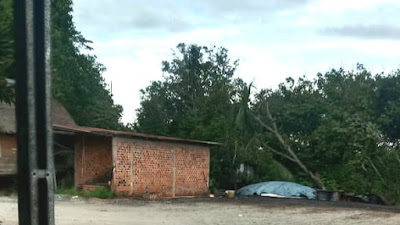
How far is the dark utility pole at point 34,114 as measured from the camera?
2020 millimetres

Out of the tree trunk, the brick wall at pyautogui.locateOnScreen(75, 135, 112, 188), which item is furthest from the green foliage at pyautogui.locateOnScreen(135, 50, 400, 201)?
the brick wall at pyautogui.locateOnScreen(75, 135, 112, 188)

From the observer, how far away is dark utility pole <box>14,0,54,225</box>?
6.63 feet

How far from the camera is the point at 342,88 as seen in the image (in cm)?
4803

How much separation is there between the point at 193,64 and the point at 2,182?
98.0 ft

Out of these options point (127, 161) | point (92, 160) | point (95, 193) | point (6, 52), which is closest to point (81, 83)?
point (92, 160)

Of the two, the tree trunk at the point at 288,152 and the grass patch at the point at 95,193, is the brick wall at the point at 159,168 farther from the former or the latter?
the tree trunk at the point at 288,152

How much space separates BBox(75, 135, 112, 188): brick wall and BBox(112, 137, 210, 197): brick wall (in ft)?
3.48

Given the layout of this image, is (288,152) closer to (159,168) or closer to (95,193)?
(159,168)

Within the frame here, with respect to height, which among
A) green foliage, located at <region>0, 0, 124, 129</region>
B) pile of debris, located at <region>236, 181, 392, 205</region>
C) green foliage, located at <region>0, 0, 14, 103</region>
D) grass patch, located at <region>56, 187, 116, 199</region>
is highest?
green foliage, located at <region>0, 0, 124, 129</region>

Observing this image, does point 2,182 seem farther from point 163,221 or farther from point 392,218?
point 392,218

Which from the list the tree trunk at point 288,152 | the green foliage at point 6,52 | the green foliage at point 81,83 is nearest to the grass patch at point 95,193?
the green foliage at point 81,83

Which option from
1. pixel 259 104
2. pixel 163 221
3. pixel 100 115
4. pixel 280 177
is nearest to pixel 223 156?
pixel 280 177

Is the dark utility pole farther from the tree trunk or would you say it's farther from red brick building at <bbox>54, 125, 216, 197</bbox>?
the tree trunk

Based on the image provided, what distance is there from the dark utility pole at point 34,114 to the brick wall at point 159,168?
26.1 m
